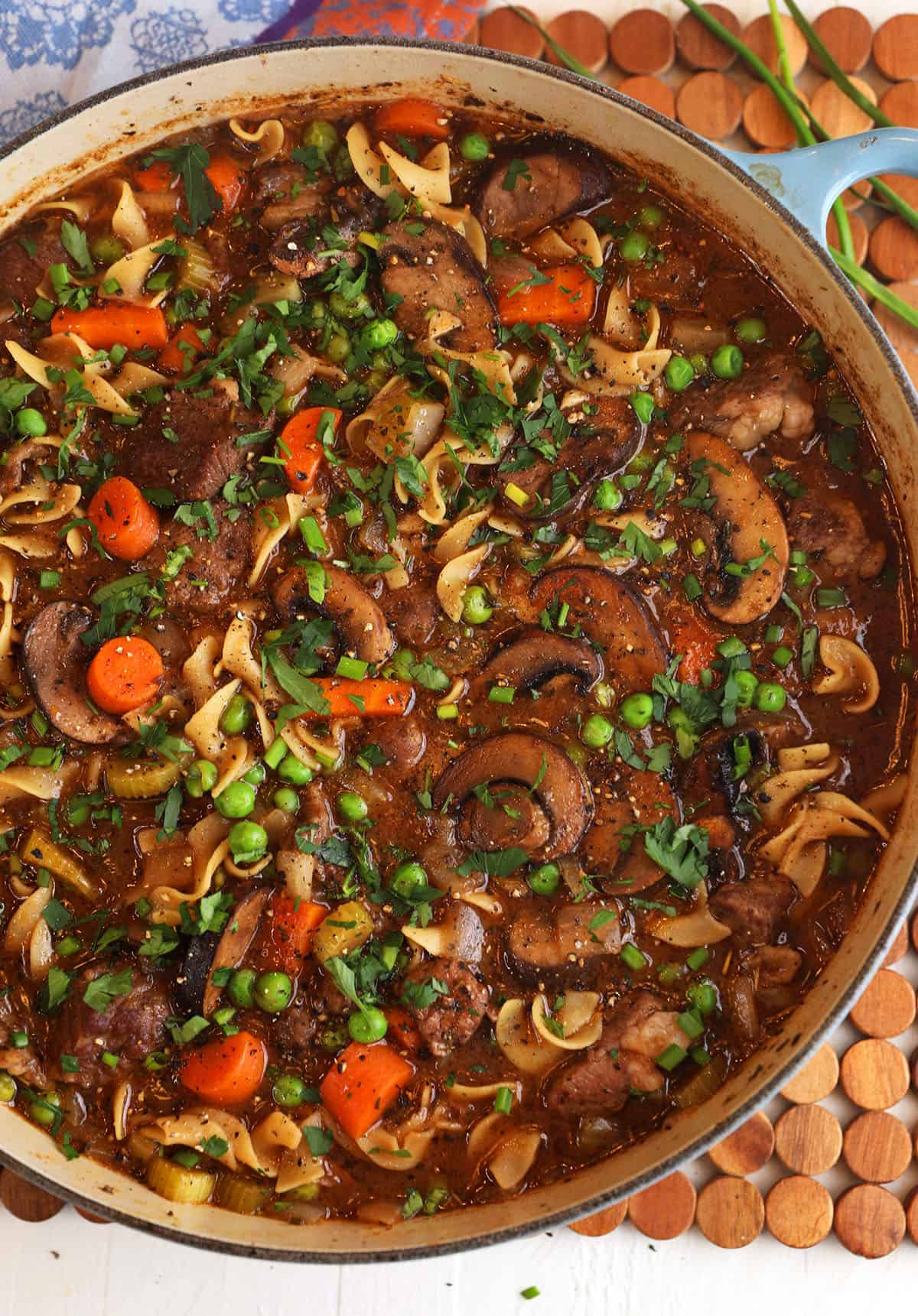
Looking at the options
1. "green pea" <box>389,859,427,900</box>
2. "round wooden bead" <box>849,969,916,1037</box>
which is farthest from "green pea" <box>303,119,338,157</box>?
"round wooden bead" <box>849,969,916,1037</box>

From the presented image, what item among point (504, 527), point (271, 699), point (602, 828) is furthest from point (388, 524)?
point (602, 828)

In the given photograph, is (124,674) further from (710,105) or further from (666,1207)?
(710,105)

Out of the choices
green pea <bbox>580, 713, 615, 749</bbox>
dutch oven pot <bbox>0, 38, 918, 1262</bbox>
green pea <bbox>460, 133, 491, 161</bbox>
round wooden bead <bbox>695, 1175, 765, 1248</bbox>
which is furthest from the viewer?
green pea <bbox>460, 133, 491, 161</bbox>

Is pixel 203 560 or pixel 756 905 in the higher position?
pixel 203 560

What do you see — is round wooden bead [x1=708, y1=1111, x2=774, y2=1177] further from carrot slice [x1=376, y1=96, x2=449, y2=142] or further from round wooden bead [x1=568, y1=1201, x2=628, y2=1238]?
carrot slice [x1=376, y1=96, x2=449, y2=142]

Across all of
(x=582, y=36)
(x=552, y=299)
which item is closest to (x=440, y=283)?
(x=552, y=299)

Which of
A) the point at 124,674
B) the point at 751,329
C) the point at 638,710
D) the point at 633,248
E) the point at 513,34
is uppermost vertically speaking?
the point at 513,34
